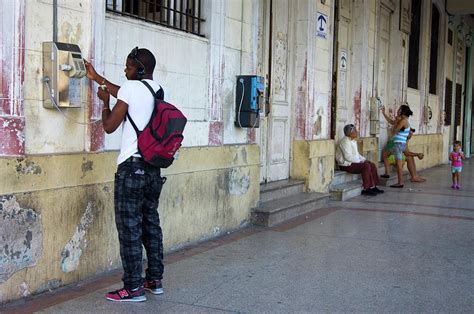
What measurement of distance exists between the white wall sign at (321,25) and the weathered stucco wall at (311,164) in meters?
1.70

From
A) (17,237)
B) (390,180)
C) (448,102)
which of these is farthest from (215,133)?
(448,102)

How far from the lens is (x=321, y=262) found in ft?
19.0

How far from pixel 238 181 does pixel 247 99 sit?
38.7 inches

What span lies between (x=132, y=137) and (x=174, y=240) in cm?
201

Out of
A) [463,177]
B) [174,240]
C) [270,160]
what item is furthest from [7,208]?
[463,177]

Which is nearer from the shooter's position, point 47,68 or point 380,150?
point 47,68

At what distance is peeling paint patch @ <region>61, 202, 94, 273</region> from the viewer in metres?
4.69

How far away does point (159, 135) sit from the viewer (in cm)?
423

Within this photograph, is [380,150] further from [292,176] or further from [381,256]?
[381,256]

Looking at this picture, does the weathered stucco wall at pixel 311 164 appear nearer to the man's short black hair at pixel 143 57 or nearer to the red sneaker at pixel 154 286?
the red sneaker at pixel 154 286

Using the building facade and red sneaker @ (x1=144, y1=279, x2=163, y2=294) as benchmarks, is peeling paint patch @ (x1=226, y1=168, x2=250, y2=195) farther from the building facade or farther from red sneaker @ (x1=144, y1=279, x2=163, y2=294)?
red sneaker @ (x1=144, y1=279, x2=163, y2=294)

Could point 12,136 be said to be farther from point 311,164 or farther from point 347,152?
point 347,152

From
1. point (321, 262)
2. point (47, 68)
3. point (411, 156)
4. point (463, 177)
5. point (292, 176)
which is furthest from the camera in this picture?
point (463, 177)

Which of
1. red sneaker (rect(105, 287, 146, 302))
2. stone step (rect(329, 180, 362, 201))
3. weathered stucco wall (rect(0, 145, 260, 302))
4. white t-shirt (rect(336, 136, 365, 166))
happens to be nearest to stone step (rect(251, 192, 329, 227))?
stone step (rect(329, 180, 362, 201))
